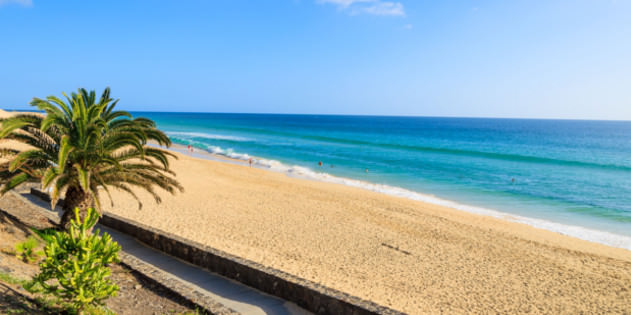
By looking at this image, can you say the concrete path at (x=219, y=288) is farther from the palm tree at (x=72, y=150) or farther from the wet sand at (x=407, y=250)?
the wet sand at (x=407, y=250)

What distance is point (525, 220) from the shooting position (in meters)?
17.8

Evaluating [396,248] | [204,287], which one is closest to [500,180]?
[396,248]

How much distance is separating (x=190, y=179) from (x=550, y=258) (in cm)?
1797

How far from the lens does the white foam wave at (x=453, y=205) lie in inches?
611

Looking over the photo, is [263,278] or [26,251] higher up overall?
[26,251]

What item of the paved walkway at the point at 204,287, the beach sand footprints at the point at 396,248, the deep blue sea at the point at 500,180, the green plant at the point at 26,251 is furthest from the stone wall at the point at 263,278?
the deep blue sea at the point at 500,180

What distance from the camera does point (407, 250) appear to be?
11.8m

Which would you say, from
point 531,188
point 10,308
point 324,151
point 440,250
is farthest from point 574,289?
point 324,151

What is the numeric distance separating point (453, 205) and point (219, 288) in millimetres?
16361

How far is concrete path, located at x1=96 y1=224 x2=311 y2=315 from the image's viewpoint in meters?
6.47

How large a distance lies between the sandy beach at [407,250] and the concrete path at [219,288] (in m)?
2.30

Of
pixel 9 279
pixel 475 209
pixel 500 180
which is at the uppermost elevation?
pixel 9 279

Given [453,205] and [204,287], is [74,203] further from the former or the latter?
[453,205]

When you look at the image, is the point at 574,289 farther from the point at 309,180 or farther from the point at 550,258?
the point at 309,180
